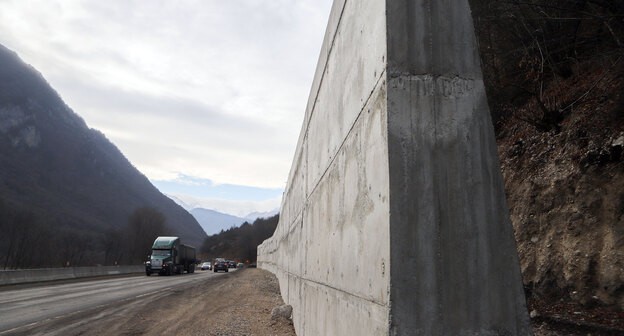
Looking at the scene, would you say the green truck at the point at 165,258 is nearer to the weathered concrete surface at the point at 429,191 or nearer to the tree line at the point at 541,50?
the tree line at the point at 541,50

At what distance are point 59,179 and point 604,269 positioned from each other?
167935mm

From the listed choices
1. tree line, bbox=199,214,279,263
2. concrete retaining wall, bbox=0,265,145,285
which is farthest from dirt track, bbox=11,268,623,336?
tree line, bbox=199,214,279,263

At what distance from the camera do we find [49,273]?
29.1 m

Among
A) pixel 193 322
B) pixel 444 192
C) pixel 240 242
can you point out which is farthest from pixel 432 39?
pixel 240 242

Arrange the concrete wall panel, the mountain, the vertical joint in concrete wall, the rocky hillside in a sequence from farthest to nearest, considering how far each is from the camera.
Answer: the mountain < the rocky hillside < the concrete wall panel < the vertical joint in concrete wall

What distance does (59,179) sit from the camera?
15012 centimetres

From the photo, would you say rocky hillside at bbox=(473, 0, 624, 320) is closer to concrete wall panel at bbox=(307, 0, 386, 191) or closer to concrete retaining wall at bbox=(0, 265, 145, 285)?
concrete wall panel at bbox=(307, 0, 386, 191)

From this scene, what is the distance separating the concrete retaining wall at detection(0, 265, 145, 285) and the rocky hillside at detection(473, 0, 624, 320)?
81.0 ft

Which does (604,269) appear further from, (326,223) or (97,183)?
(97,183)

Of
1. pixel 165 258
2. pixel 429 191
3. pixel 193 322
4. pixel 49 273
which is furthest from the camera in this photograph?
pixel 165 258

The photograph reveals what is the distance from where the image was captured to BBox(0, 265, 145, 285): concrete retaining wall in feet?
78.2

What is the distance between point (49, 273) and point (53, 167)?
14646 centimetres

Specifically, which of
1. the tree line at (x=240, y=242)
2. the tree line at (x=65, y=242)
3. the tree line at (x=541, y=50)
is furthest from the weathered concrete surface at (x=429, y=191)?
the tree line at (x=240, y=242)

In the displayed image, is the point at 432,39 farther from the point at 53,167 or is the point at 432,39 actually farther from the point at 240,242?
the point at 53,167
